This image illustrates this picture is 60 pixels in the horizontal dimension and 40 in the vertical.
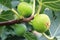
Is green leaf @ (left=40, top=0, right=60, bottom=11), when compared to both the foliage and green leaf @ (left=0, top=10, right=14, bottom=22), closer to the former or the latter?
the foliage

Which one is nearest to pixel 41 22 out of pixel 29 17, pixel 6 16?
pixel 29 17

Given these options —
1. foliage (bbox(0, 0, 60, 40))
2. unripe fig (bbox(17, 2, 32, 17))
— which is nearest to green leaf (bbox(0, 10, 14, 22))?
foliage (bbox(0, 0, 60, 40))

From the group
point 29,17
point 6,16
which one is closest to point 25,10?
point 29,17

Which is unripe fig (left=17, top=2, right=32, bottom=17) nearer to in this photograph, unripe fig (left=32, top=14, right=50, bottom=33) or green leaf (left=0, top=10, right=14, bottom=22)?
unripe fig (left=32, top=14, right=50, bottom=33)

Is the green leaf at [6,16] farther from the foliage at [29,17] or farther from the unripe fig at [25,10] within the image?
the unripe fig at [25,10]

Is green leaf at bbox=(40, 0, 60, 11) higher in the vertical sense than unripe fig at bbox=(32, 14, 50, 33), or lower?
higher

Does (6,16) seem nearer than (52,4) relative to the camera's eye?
No

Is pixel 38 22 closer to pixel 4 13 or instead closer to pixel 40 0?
pixel 40 0

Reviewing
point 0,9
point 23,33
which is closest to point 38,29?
point 23,33

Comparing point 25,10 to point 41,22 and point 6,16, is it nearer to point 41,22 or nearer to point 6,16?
point 41,22

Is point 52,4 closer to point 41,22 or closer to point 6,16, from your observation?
point 41,22

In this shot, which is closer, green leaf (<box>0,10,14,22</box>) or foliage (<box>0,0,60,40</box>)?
foliage (<box>0,0,60,40</box>)

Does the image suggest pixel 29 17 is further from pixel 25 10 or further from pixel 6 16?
pixel 6 16

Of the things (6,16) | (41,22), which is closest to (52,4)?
(41,22)
